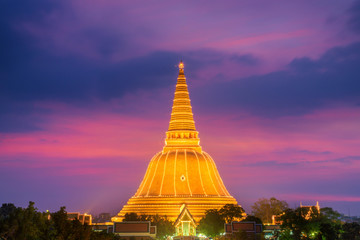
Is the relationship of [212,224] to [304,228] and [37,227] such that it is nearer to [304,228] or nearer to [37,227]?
[304,228]

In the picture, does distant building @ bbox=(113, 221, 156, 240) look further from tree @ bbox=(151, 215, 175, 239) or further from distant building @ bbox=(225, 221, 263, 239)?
distant building @ bbox=(225, 221, 263, 239)

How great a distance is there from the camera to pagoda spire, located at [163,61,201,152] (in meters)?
94.1

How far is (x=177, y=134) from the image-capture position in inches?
3706

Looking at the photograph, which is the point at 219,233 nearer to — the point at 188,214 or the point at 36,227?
the point at 188,214

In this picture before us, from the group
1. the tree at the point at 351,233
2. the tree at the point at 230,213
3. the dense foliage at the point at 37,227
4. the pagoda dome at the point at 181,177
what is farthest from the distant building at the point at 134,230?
the dense foliage at the point at 37,227

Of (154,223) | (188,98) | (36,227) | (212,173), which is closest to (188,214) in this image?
(154,223)

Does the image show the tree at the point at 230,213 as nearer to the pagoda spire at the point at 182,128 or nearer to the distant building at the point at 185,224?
the distant building at the point at 185,224

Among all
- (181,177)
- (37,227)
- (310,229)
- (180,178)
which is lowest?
(37,227)

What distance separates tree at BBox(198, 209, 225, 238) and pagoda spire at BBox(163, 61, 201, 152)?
625 inches

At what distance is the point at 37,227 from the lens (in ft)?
136

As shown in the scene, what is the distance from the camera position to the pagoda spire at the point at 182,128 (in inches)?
3703

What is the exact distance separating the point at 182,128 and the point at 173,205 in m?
12.7

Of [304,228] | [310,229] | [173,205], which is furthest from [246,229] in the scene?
[173,205]

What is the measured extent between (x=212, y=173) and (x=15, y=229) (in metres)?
54.3
